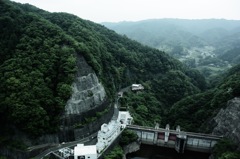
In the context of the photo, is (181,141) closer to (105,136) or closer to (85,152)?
(105,136)

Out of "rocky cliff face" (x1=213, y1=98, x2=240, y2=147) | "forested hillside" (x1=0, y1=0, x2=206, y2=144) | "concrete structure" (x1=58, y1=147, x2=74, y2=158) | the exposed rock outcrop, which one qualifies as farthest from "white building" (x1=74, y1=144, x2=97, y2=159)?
"rocky cliff face" (x1=213, y1=98, x2=240, y2=147)

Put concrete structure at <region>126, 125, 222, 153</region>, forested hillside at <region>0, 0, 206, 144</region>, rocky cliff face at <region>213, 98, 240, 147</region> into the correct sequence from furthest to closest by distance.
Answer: concrete structure at <region>126, 125, 222, 153</region> < rocky cliff face at <region>213, 98, 240, 147</region> < forested hillside at <region>0, 0, 206, 144</region>

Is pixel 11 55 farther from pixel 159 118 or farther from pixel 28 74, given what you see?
pixel 159 118

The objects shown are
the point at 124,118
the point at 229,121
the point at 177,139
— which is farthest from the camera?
the point at 124,118

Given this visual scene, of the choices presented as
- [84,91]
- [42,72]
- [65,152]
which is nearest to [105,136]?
[65,152]

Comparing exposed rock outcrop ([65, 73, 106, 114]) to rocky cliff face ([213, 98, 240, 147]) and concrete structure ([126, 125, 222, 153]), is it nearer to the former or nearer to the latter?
concrete structure ([126, 125, 222, 153])

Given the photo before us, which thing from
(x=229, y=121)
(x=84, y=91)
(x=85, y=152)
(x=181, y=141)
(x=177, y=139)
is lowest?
(x=181, y=141)
